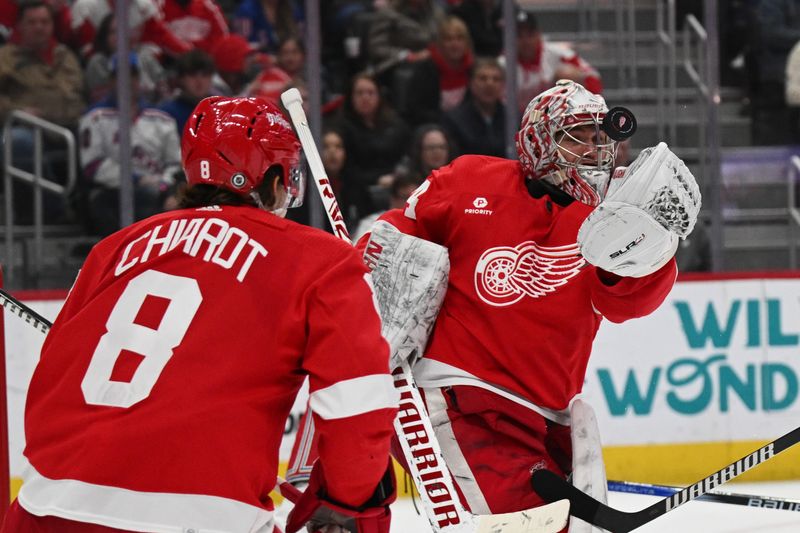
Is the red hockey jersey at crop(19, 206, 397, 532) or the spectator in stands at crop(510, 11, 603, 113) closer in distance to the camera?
the red hockey jersey at crop(19, 206, 397, 532)

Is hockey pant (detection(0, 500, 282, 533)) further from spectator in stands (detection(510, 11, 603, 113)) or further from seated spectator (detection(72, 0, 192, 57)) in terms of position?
spectator in stands (detection(510, 11, 603, 113))

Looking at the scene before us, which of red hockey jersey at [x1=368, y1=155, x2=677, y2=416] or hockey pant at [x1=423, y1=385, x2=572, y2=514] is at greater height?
red hockey jersey at [x1=368, y1=155, x2=677, y2=416]

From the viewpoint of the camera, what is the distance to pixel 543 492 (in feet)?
8.50

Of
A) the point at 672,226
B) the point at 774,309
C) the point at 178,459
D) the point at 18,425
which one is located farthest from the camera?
the point at 774,309

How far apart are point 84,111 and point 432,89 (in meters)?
1.32

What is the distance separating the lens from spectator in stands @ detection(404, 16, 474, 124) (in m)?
5.15

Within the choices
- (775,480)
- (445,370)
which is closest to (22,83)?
(445,370)

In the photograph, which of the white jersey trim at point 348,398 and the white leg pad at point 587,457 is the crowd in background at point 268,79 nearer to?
the white leg pad at point 587,457

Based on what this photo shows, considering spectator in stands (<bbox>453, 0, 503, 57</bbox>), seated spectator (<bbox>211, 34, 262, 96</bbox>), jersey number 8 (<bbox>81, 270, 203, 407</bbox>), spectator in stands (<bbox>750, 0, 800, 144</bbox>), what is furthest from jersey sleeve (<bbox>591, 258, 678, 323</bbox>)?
spectator in stands (<bbox>750, 0, 800, 144</bbox>)

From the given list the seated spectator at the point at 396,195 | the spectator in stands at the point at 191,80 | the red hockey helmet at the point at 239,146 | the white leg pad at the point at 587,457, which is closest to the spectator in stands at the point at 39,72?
the spectator in stands at the point at 191,80

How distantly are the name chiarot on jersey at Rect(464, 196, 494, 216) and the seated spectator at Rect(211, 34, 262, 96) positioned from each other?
2533mm

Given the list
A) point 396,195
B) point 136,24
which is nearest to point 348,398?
point 396,195

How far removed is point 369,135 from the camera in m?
5.07

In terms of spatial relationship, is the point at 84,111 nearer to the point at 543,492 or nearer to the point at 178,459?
the point at 543,492
